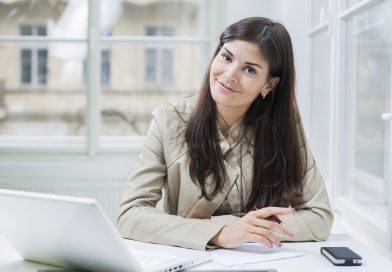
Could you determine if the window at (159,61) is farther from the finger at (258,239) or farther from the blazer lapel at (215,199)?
the finger at (258,239)

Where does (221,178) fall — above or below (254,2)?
below

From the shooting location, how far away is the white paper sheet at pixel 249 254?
126 centimetres

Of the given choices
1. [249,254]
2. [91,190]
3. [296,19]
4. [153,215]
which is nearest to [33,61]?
[91,190]

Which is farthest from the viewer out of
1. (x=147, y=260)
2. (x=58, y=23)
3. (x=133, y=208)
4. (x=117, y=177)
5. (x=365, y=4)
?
(x=58, y=23)

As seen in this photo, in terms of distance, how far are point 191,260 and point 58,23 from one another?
2317mm

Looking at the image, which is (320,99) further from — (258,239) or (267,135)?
(258,239)

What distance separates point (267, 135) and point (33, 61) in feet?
6.35

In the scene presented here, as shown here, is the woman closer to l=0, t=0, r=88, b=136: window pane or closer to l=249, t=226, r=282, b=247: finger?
l=249, t=226, r=282, b=247: finger

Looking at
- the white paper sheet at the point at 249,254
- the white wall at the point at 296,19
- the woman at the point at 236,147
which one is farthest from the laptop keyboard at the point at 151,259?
the white wall at the point at 296,19

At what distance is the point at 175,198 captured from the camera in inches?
69.2

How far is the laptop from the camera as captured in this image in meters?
0.97

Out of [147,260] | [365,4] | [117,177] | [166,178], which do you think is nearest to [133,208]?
[166,178]

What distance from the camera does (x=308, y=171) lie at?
5.57ft

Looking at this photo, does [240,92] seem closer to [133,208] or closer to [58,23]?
[133,208]
